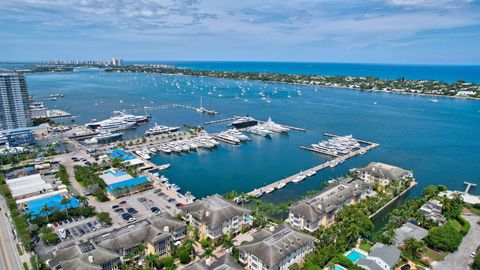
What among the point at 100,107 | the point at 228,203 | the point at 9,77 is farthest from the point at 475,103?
the point at 9,77

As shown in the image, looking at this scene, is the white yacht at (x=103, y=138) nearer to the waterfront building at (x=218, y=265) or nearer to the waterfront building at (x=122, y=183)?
the waterfront building at (x=122, y=183)

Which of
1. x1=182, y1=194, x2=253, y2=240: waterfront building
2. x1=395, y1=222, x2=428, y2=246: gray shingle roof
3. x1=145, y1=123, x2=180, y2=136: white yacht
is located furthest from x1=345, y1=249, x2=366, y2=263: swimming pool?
x1=145, y1=123, x2=180, y2=136: white yacht

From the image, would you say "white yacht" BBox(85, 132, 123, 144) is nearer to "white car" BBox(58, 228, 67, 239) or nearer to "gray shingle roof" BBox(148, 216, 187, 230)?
"white car" BBox(58, 228, 67, 239)

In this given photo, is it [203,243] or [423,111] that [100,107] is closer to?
[203,243]

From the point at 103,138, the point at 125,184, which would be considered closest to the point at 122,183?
the point at 125,184

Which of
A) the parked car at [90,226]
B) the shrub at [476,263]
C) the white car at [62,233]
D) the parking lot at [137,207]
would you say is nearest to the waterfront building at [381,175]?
the shrub at [476,263]

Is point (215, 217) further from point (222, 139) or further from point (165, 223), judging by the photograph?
point (222, 139)
